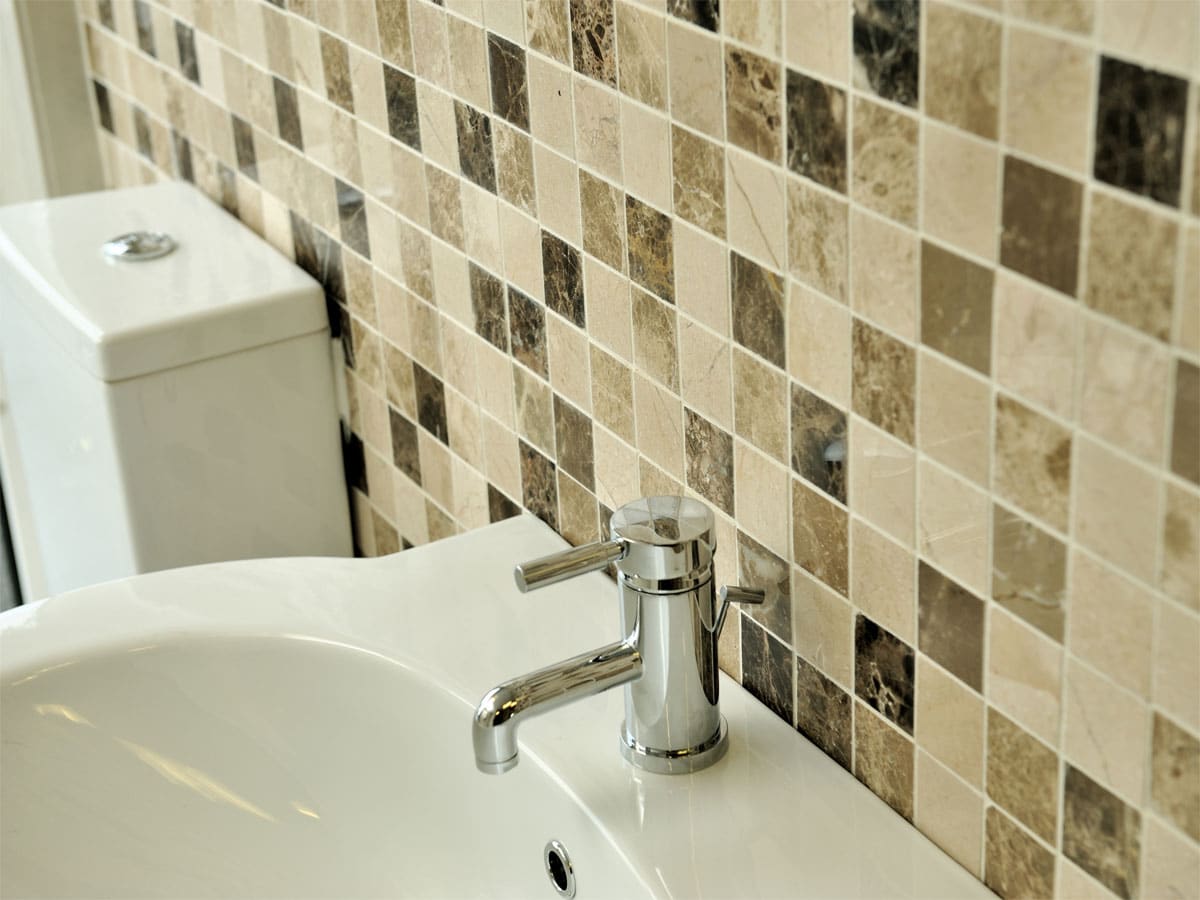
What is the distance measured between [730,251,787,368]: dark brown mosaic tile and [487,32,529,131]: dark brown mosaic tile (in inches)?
8.2

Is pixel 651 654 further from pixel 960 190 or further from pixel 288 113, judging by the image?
pixel 288 113

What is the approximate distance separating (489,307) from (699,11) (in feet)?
1.09

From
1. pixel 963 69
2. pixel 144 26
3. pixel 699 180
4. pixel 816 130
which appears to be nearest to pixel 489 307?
pixel 699 180

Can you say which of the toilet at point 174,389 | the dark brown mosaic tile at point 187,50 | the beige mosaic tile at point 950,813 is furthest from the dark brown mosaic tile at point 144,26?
the beige mosaic tile at point 950,813

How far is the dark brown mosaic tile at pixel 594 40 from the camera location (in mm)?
806

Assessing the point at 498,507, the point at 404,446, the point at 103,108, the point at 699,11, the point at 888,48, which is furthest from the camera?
the point at 103,108

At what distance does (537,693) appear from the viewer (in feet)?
2.46

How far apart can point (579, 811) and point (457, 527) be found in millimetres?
399

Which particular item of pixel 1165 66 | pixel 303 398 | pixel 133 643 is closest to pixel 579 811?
pixel 133 643

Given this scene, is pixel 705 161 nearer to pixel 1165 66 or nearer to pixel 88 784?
pixel 1165 66

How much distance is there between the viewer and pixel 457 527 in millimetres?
1156

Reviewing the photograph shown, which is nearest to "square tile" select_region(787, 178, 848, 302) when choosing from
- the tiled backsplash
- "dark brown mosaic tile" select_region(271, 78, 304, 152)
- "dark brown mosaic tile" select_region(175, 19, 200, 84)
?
the tiled backsplash

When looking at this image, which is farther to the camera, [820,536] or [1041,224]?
[820,536]

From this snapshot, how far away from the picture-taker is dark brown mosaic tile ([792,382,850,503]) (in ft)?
2.39
